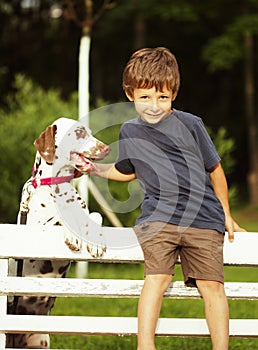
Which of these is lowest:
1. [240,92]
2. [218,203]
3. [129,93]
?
[218,203]

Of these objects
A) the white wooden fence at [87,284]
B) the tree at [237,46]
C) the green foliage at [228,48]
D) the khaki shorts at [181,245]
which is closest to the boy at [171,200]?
the khaki shorts at [181,245]

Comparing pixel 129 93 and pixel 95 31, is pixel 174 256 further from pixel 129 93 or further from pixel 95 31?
pixel 95 31

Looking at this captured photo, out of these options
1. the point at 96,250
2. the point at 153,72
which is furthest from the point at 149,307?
the point at 153,72

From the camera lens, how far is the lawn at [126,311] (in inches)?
252

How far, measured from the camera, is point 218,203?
440cm

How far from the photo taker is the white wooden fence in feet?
14.7

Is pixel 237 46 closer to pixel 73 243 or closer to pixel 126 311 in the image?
pixel 126 311

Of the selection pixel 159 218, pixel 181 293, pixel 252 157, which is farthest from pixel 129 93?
pixel 252 157

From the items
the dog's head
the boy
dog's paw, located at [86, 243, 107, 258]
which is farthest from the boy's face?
dog's paw, located at [86, 243, 107, 258]

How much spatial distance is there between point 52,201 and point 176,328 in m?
1.01

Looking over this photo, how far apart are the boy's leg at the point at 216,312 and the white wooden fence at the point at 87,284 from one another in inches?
6.7

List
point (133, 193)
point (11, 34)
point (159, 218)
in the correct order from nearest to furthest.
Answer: point (159, 218), point (133, 193), point (11, 34)

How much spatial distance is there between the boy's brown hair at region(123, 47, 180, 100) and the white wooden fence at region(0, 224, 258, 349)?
76 cm

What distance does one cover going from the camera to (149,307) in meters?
4.23
